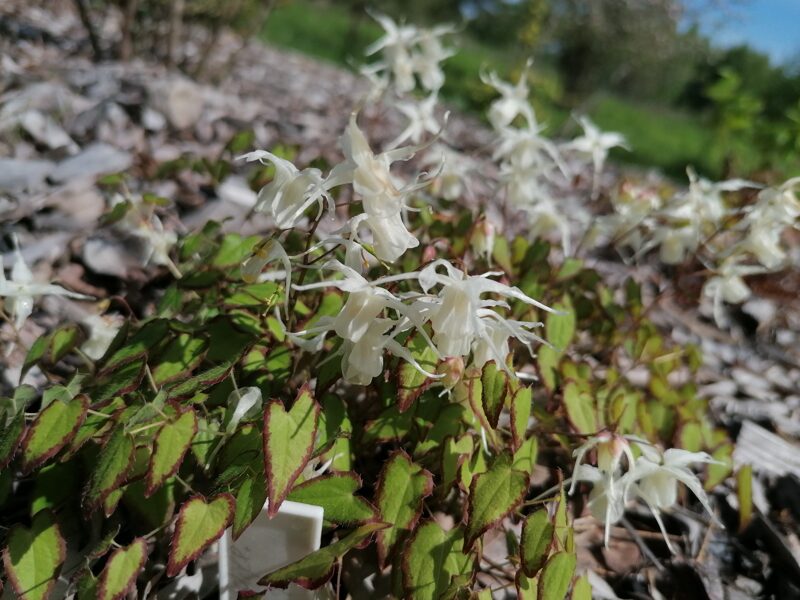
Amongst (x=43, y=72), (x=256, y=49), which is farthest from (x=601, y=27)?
(x=43, y=72)

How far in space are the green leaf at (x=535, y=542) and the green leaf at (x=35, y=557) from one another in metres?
0.59

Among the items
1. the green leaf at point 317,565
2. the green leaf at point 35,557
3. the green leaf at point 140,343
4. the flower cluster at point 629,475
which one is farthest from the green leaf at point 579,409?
the green leaf at point 35,557

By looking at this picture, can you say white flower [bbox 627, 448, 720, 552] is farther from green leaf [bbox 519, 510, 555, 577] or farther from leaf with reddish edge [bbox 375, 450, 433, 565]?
leaf with reddish edge [bbox 375, 450, 433, 565]

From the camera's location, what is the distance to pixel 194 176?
2.07 meters

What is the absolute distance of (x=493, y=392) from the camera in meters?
0.88

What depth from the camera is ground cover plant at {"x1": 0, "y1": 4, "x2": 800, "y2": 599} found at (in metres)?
0.80

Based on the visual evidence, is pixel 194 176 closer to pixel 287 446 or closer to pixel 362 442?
pixel 362 442

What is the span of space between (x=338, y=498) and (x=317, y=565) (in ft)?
0.38

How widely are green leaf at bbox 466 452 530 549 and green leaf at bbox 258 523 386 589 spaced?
0.43 feet

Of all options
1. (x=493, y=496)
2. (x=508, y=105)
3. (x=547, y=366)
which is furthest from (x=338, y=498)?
(x=508, y=105)

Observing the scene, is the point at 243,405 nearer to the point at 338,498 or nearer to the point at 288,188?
the point at 338,498

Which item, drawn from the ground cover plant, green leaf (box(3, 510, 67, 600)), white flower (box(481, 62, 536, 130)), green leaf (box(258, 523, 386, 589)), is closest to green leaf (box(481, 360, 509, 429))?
the ground cover plant

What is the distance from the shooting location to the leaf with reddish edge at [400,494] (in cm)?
88

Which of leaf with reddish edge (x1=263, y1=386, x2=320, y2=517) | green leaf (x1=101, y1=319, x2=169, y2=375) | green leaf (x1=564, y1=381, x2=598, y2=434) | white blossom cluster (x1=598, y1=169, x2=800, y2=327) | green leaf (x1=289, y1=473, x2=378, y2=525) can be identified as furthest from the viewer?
white blossom cluster (x1=598, y1=169, x2=800, y2=327)
